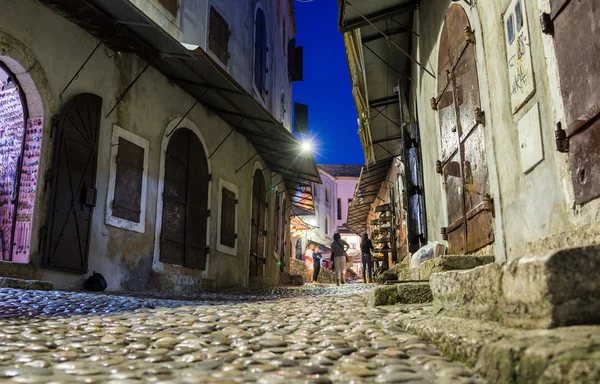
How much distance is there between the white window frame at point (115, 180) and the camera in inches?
313

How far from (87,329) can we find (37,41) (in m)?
5.11

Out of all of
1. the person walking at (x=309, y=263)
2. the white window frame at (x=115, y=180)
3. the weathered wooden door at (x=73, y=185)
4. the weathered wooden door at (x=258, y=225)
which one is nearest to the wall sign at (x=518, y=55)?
the weathered wooden door at (x=73, y=185)

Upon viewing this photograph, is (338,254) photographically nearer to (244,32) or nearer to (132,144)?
(244,32)

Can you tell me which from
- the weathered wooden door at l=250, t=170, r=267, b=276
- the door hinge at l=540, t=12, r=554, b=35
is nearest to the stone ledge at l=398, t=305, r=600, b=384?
the door hinge at l=540, t=12, r=554, b=35

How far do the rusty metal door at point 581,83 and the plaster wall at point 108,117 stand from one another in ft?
20.1

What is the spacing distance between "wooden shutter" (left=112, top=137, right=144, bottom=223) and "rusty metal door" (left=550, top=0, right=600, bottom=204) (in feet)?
21.8

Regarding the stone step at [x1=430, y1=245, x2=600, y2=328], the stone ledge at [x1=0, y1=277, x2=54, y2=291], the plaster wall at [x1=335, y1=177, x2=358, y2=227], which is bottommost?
the stone step at [x1=430, y1=245, x2=600, y2=328]

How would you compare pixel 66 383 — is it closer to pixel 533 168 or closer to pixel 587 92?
pixel 587 92

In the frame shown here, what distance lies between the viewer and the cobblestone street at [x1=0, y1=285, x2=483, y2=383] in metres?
2.08

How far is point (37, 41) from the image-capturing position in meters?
6.91

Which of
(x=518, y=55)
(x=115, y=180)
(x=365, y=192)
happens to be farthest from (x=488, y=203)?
(x=365, y=192)

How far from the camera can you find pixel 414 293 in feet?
14.5

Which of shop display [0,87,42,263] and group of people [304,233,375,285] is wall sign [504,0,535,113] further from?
group of people [304,233,375,285]

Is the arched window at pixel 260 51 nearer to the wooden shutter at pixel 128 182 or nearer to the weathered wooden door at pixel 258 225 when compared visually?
the weathered wooden door at pixel 258 225
